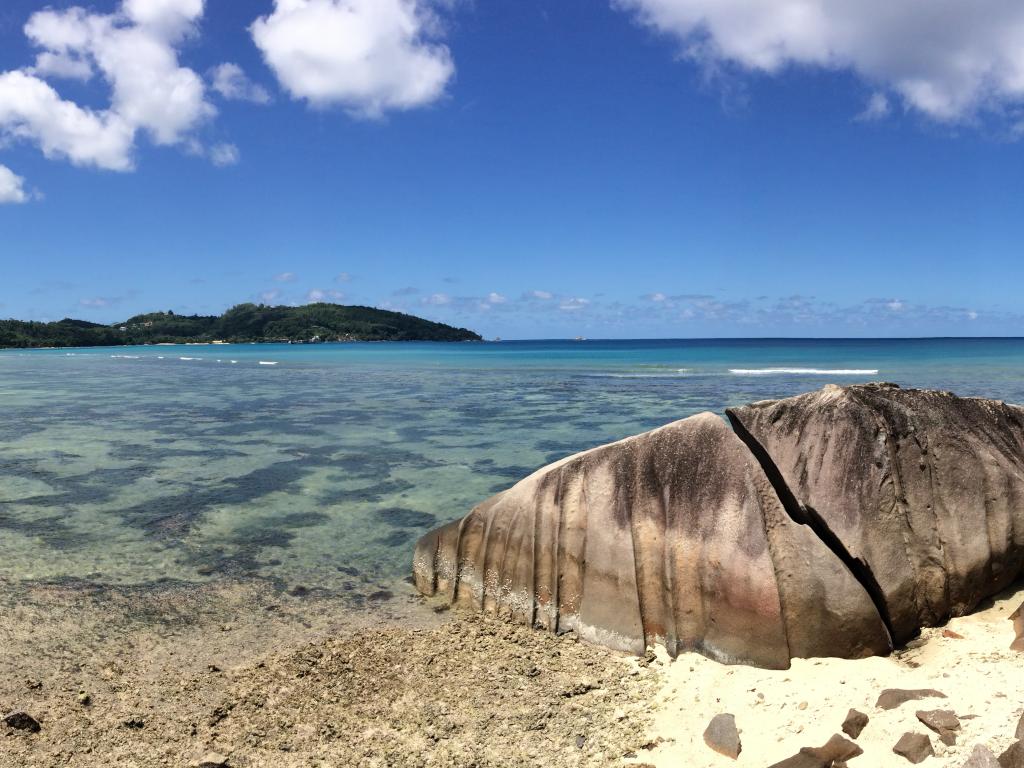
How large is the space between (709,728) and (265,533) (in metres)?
6.20

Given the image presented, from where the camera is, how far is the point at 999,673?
4.23 meters

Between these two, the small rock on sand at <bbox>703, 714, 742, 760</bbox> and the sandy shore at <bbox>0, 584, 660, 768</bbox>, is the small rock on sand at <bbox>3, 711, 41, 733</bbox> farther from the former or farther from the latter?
the small rock on sand at <bbox>703, 714, 742, 760</bbox>

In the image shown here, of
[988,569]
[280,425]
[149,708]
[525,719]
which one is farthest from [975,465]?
[280,425]

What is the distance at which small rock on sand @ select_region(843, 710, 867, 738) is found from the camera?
153 inches

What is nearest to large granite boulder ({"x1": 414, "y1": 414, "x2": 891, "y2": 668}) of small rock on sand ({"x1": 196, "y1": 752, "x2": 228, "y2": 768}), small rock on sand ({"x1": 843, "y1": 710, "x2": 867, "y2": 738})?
small rock on sand ({"x1": 843, "y1": 710, "x2": 867, "y2": 738})

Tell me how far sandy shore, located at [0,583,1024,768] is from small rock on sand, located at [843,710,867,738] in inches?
2.0

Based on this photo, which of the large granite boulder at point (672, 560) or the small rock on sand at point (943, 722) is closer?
the small rock on sand at point (943, 722)

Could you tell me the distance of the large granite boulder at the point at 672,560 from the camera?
501 cm

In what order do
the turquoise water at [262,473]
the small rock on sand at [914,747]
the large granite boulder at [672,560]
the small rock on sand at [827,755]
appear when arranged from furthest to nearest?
the turquoise water at [262,473], the large granite boulder at [672,560], the small rock on sand at [827,755], the small rock on sand at [914,747]

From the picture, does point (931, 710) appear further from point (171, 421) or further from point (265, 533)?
point (171, 421)

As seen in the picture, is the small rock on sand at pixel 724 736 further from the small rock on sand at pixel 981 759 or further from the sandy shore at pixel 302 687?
the small rock on sand at pixel 981 759

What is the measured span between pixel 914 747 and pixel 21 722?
509 centimetres

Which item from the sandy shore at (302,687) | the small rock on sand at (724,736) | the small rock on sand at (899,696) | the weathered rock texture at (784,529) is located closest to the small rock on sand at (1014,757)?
the small rock on sand at (899,696)

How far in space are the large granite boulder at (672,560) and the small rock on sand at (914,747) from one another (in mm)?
1293
